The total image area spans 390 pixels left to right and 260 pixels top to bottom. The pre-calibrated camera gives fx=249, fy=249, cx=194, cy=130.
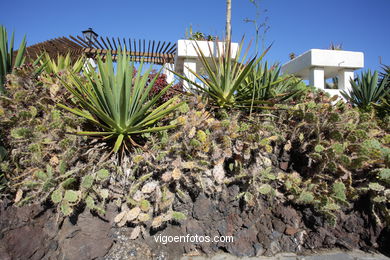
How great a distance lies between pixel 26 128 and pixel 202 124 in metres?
1.78

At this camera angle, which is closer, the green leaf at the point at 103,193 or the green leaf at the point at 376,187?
the green leaf at the point at 103,193

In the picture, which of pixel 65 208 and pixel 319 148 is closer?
pixel 65 208


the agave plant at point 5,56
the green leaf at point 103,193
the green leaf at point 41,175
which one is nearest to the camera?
the green leaf at point 41,175

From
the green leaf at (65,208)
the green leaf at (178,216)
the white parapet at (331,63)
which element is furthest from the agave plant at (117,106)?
the white parapet at (331,63)

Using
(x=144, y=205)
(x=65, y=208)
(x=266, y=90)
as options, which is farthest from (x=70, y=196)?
(x=266, y=90)

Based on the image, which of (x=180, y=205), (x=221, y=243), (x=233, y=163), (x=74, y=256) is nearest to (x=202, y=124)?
(x=233, y=163)

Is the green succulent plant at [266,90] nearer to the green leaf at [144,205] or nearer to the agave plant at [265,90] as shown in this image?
the agave plant at [265,90]

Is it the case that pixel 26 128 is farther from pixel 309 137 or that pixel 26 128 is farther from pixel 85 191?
pixel 309 137

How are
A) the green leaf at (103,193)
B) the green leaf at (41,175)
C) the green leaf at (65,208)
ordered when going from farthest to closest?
the green leaf at (103,193) → the green leaf at (41,175) → the green leaf at (65,208)

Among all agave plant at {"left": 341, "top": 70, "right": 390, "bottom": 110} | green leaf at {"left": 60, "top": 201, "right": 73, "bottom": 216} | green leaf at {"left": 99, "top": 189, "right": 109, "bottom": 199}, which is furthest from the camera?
agave plant at {"left": 341, "top": 70, "right": 390, "bottom": 110}

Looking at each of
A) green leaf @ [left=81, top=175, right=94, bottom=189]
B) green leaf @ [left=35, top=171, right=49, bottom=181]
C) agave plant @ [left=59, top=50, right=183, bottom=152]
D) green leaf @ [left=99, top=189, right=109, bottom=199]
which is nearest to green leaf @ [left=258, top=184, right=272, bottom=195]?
agave plant @ [left=59, top=50, right=183, bottom=152]

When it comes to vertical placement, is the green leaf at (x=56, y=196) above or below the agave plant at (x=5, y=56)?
below

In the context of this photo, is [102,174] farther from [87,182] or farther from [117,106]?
[117,106]

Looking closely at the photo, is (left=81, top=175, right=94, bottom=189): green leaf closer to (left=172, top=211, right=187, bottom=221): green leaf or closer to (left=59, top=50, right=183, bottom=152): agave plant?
(left=59, top=50, right=183, bottom=152): agave plant
